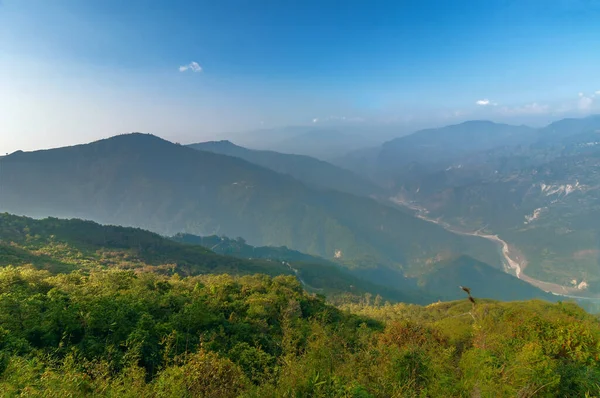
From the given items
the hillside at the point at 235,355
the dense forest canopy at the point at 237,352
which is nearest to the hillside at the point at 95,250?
the dense forest canopy at the point at 237,352

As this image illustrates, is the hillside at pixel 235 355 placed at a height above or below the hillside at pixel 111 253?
above

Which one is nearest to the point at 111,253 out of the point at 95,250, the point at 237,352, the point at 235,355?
the point at 95,250

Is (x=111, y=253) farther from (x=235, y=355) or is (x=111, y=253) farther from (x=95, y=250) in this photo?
(x=235, y=355)

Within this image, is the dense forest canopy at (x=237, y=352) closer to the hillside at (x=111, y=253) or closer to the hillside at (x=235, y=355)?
the hillside at (x=235, y=355)

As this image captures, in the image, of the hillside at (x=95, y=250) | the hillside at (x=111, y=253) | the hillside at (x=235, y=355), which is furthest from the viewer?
the hillside at (x=111, y=253)

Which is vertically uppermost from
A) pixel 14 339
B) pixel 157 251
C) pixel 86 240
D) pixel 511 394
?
pixel 14 339

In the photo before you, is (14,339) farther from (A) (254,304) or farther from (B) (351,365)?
(A) (254,304)

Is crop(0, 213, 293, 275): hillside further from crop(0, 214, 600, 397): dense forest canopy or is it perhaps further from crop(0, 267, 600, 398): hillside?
crop(0, 267, 600, 398): hillside

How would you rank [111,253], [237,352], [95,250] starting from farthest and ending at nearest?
1. [95,250]
2. [111,253]
3. [237,352]

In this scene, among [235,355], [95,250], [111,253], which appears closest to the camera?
[235,355]

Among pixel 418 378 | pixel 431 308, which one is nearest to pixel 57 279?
pixel 418 378

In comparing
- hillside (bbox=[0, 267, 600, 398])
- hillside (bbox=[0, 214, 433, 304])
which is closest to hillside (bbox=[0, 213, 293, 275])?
hillside (bbox=[0, 214, 433, 304])
